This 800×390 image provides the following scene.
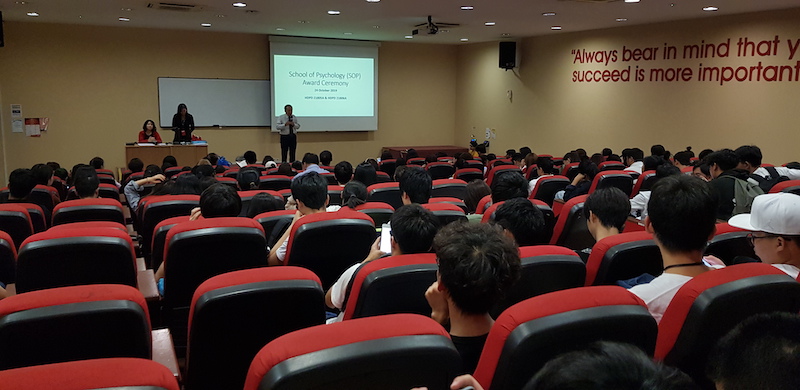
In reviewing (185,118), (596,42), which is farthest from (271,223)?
(596,42)

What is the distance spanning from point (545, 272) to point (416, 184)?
6.61 ft

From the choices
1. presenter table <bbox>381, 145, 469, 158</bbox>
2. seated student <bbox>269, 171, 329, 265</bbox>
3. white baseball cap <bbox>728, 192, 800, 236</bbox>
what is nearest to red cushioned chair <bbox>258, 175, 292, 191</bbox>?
seated student <bbox>269, 171, 329, 265</bbox>

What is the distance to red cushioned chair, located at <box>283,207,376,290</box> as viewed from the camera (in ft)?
9.06

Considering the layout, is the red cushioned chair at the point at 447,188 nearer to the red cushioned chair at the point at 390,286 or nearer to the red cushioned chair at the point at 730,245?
the red cushioned chair at the point at 730,245

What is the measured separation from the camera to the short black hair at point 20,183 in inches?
176

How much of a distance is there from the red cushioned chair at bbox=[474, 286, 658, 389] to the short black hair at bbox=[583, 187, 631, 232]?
1507mm

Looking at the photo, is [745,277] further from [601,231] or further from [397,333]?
[601,231]

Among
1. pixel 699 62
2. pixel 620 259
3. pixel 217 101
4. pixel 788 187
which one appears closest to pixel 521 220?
pixel 620 259

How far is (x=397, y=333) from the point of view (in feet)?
3.94

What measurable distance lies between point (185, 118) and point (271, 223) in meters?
7.74

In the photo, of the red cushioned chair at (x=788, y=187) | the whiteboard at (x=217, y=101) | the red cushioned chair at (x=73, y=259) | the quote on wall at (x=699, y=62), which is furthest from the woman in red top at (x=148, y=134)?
the red cushioned chair at (x=788, y=187)

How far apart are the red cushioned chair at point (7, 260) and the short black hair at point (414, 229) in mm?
1734

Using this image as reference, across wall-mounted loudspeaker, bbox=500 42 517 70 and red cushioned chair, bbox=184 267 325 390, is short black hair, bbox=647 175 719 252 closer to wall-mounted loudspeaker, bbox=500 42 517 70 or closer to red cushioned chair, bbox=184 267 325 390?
red cushioned chair, bbox=184 267 325 390

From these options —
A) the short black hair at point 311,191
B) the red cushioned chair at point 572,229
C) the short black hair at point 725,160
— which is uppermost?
the short black hair at point 725,160
